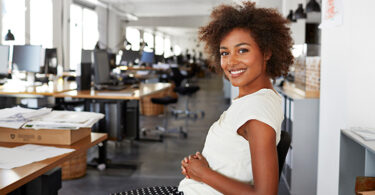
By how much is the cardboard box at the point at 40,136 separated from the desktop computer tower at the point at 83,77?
9.00ft

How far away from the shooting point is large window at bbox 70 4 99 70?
10.3 meters

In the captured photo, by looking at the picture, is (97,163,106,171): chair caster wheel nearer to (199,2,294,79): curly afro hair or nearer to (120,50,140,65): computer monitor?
(199,2,294,79): curly afro hair

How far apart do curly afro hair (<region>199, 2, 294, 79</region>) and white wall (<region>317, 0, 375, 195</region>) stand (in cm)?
82

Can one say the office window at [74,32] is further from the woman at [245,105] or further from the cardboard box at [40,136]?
the woman at [245,105]

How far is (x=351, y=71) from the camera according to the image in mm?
2035

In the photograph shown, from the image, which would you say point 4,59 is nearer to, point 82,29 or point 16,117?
point 16,117

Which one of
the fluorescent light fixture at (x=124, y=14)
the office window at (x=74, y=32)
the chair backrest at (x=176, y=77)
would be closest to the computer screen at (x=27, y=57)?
the chair backrest at (x=176, y=77)

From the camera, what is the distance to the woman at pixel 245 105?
110 centimetres

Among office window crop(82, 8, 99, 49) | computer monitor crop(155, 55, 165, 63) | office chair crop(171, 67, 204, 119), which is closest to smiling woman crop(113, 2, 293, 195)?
office chair crop(171, 67, 204, 119)

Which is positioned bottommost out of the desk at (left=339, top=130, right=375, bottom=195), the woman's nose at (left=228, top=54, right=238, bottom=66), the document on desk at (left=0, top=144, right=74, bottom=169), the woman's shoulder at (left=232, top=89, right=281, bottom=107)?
the desk at (left=339, top=130, right=375, bottom=195)

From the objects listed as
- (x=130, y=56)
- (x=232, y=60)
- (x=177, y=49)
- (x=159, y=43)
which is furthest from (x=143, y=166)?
(x=177, y=49)

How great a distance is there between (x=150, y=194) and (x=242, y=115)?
2.09 ft

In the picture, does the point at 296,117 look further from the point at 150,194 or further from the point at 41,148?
the point at 41,148

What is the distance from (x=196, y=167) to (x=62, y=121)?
2.45 ft
